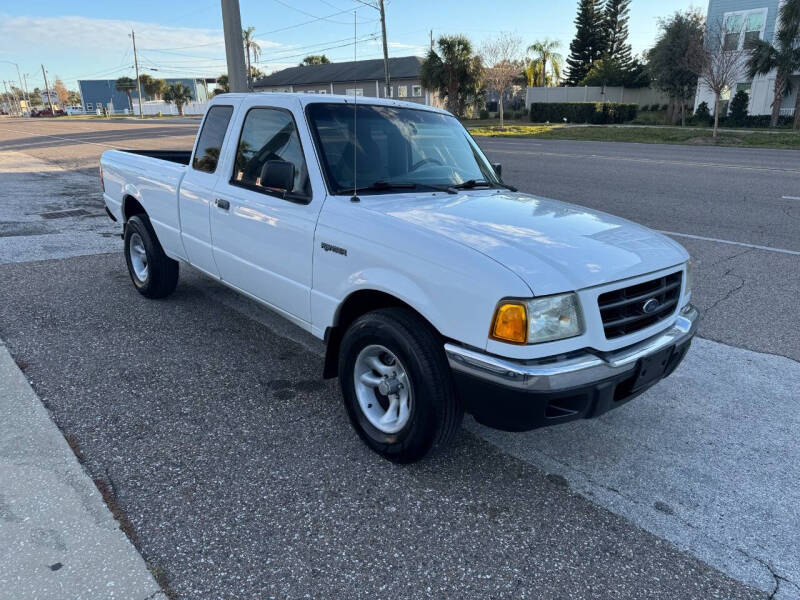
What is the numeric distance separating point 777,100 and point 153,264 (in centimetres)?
4104

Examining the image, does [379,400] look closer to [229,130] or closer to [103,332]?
[229,130]

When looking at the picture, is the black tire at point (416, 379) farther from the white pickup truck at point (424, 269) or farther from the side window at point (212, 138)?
the side window at point (212, 138)

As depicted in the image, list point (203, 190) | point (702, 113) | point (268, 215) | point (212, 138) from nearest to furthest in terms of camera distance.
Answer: point (268, 215) → point (203, 190) → point (212, 138) → point (702, 113)

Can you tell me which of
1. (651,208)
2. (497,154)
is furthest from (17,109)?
(651,208)

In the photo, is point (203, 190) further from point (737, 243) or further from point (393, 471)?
point (737, 243)

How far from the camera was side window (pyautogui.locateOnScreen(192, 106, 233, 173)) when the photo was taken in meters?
4.36

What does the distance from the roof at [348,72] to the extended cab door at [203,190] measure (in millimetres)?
55655

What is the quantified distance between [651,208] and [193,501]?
9416 mm

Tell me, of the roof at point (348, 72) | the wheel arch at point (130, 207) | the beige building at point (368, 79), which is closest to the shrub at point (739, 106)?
the beige building at point (368, 79)

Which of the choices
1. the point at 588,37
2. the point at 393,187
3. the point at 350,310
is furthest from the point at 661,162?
the point at 588,37

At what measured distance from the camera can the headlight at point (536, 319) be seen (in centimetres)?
245

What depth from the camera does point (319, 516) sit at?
2676mm

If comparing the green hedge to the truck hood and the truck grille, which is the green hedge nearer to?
the truck hood

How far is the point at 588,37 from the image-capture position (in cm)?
6450
